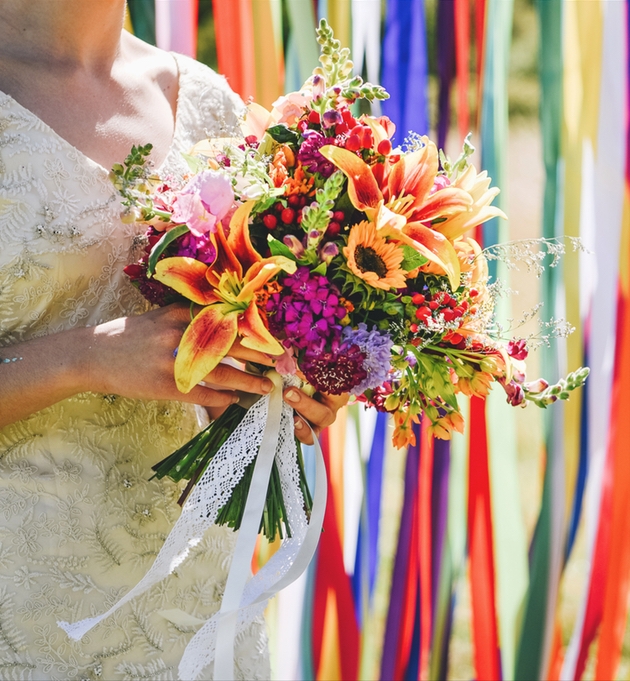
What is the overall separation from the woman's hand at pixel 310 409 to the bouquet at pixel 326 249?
3.5 inches

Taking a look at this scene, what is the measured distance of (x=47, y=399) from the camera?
4.17 ft

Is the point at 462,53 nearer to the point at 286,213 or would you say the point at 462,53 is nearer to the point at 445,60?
the point at 445,60

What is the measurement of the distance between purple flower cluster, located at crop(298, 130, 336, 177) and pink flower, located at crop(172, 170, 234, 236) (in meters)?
0.13

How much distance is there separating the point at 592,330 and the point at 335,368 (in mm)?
1188

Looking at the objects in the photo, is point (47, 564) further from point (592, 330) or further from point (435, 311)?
point (592, 330)

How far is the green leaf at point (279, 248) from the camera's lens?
108cm

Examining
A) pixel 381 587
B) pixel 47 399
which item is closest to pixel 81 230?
pixel 47 399

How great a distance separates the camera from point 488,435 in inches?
83.7

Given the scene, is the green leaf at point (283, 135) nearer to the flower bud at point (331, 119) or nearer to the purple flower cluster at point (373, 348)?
the flower bud at point (331, 119)

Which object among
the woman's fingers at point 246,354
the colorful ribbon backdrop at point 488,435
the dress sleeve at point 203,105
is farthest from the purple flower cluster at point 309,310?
the colorful ribbon backdrop at point 488,435

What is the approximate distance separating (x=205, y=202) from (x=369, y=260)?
9.6 inches

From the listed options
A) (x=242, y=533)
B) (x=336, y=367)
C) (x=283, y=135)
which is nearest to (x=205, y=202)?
(x=283, y=135)

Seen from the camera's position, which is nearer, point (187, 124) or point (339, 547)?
point (187, 124)

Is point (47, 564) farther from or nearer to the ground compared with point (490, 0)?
nearer to the ground
